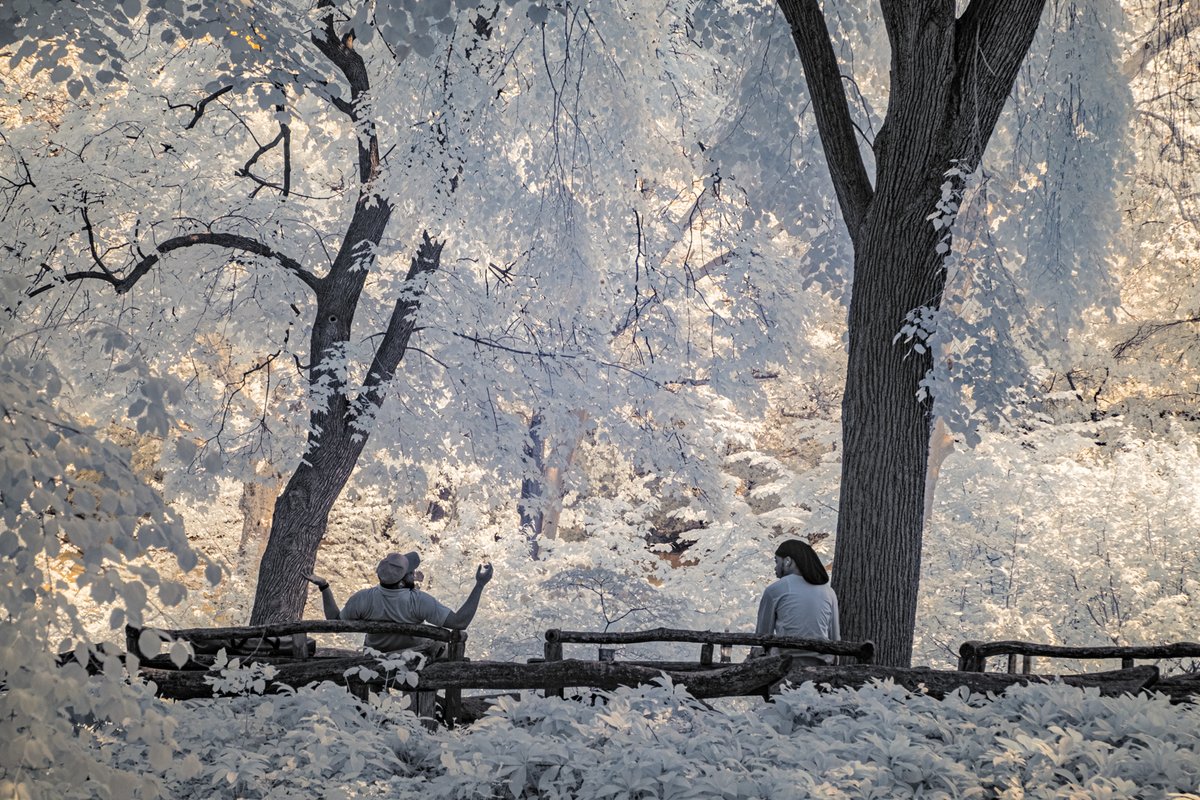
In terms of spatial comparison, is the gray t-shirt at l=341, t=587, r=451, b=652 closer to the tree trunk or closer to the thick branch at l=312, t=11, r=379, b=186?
the thick branch at l=312, t=11, r=379, b=186

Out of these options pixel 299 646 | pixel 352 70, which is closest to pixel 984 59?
pixel 299 646

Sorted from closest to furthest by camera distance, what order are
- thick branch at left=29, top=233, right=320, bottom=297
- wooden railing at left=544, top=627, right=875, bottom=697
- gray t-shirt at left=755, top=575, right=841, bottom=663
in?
wooden railing at left=544, top=627, right=875, bottom=697 < gray t-shirt at left=755, top=575, right=841, bottom=663 < thick branch at left=29, top=233, right=320, bottom=297

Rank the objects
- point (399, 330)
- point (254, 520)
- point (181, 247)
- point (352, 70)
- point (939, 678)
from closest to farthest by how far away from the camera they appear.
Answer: point (939, 678)
point (181, 247)
point (352, 70)
point (399, 330)
point (254, 520)

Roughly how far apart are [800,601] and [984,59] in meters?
3.52

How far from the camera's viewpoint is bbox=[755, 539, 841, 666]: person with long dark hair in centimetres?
661

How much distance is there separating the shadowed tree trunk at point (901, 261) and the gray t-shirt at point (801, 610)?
0.12 metres

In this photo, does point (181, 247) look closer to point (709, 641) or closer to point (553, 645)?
point (553, 645)

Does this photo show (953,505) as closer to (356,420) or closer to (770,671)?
(356,420)

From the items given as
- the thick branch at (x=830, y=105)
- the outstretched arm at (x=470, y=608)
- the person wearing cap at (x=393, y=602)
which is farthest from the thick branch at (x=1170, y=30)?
the person wearing cap at (x=393, y=602)

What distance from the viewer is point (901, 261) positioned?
6652mm

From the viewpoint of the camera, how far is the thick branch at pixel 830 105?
6770 mm

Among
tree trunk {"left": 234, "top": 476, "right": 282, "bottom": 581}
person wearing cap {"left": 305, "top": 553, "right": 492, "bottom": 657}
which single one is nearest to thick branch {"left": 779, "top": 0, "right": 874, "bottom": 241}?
person wearing cap {"left": 305, "top": 553, "right": 492, "bottom": 657}

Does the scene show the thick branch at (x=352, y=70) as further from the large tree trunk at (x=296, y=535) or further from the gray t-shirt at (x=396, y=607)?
the gray t-shirt at (x=396, y=607)

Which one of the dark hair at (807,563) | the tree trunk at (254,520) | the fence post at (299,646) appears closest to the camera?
the fence post at (299,646)
